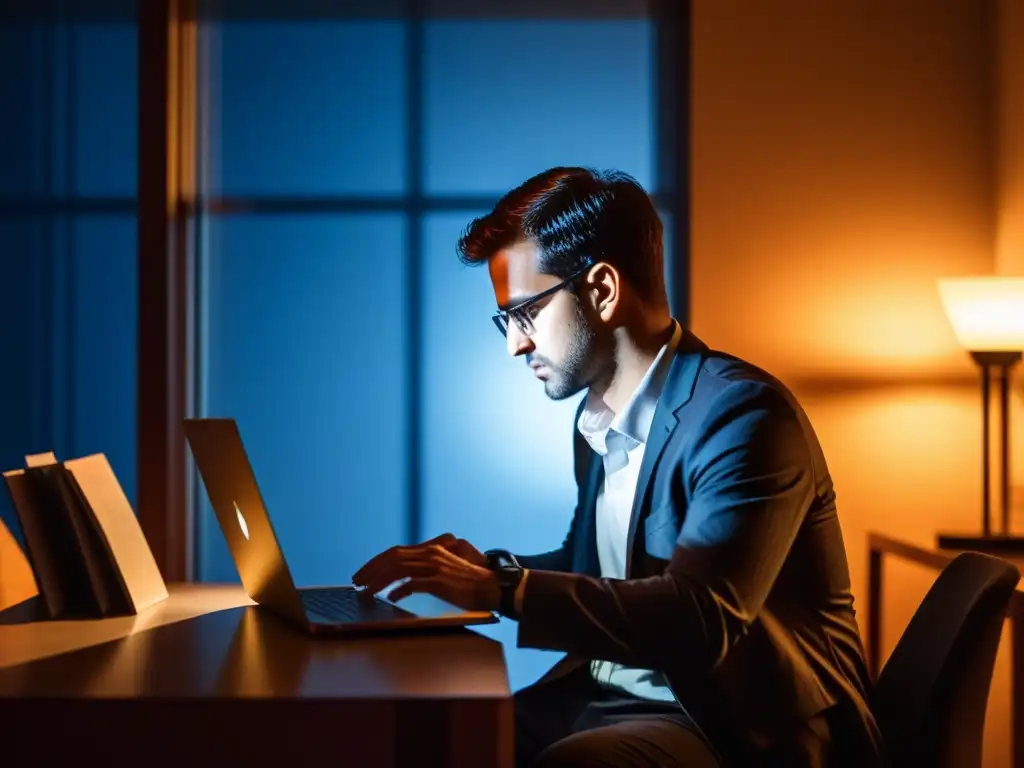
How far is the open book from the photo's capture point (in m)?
1.72

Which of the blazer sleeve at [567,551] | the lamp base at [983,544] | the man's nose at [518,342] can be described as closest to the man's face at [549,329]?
the man's nose at [518,342]

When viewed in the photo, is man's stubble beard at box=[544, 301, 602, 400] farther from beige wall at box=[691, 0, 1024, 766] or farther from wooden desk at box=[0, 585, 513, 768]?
beige wall at box=[691, 0, 1024, 766]

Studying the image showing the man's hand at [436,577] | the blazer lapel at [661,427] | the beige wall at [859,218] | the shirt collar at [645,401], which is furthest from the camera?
the beige wall at [859,218]

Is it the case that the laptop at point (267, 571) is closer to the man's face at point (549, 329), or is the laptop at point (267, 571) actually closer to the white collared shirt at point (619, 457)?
the white collared shirt at point (619, 457)

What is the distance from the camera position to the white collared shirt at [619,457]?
175cm

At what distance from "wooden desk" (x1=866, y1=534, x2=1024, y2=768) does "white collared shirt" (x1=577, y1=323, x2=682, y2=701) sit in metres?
0.74

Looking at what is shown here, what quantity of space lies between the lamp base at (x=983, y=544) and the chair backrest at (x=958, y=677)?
1.34 meters

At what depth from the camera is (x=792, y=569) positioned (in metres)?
1.60

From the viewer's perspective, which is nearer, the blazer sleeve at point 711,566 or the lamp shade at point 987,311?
the blazer sleeve at point 711,566

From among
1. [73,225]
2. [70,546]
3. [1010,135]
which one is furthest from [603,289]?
[73,225]

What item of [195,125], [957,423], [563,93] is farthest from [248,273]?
[957,423]

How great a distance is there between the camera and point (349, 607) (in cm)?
165

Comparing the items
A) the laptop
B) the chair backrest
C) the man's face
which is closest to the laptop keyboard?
the laptop

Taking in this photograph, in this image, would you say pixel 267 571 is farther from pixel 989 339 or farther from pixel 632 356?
pixel 989 339
